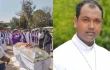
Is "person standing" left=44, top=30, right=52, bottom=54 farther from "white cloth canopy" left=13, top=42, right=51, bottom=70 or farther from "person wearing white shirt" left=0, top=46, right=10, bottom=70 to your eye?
"person wearing white shirt" left=0, top=46, right=10, bottom=70

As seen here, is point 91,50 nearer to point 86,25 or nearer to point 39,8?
point 86,25

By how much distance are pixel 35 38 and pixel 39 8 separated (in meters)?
0.30

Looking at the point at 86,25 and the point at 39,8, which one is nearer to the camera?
the point at 86,25

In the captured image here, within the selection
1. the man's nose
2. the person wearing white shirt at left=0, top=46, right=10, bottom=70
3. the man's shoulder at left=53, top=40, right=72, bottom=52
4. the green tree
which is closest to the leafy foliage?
the man's shoulder at left=53, top=40, right=72, bottom=52

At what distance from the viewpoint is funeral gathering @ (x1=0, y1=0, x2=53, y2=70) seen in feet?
5.71

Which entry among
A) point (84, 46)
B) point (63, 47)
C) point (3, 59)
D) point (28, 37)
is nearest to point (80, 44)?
point (84, 46)

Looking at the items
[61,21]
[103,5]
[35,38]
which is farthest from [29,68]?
[103,5]

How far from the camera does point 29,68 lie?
176 centimetres

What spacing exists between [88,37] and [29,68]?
66 centimetres

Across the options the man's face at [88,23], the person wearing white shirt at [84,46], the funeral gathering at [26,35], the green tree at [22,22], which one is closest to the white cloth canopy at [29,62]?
the funeral gathering at [26,35]

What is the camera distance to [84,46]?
1.70 metres

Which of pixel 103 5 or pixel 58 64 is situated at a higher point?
pixel 103 5

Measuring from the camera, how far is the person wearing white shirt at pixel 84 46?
Result: 1.64 meters

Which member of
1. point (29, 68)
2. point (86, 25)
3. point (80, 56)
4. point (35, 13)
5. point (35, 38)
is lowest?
point (29, 68)
